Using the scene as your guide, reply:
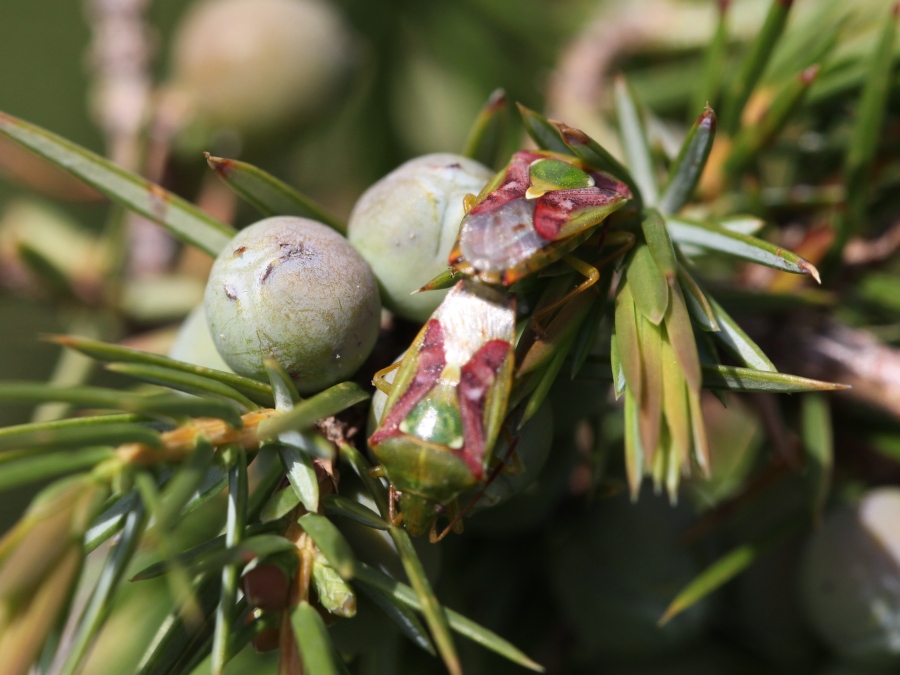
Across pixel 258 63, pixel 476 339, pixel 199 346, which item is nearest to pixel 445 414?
pixel 476 339

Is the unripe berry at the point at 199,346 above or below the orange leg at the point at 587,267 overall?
below

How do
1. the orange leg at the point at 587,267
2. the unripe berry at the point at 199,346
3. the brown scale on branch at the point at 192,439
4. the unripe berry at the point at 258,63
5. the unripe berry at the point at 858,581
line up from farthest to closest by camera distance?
the unripe berry at the point at 258,63 → the unripe berry at the point at 858,581 → the unripe berry at the point at 199,346 → the orange leg at the point at 587,267 → the brown scale on branch at the point at 192,439

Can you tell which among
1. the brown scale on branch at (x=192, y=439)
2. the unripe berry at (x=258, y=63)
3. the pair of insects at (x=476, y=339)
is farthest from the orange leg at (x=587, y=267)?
the unripe berry at (x=258, y=63)

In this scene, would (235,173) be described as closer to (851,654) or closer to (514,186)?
(514,186)

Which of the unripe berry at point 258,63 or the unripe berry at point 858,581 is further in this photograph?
the unripe berry at point 258,63

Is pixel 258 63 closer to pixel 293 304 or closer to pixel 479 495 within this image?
pixel 293 304

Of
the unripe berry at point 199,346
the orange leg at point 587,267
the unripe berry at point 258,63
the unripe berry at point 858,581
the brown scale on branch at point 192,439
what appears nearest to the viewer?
the brown scale on branch at point 192,439

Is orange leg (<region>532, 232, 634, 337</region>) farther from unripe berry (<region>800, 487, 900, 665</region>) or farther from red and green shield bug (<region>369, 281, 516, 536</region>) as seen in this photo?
unripe berry (<region>800, 487, 900, 665</region>)

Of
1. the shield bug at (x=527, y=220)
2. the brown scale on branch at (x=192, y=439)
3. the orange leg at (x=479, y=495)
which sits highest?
the shield bug at (x=527, y=220)

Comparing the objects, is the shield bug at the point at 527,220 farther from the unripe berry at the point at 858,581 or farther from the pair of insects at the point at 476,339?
the unripe berry at the point at 858,581
